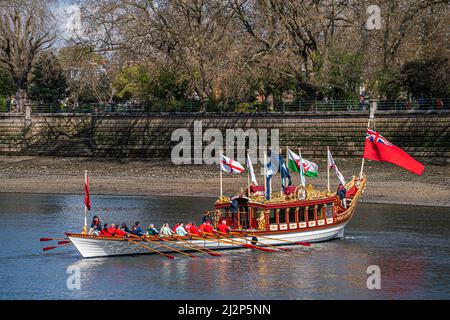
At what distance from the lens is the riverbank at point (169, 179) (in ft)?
196

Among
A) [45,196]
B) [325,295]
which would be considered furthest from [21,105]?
[325,295]

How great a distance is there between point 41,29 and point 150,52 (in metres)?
18.6

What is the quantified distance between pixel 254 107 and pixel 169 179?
11.0m

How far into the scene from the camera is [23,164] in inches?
3027

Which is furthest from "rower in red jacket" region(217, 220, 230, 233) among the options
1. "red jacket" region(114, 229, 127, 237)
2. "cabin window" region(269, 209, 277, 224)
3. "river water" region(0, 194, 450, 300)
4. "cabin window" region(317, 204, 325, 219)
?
"cabin window" region(317, 204, 325, 219)

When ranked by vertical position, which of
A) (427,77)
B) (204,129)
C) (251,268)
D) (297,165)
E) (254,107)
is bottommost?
(251,268)

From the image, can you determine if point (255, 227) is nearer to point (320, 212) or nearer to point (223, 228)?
point (223, 228)

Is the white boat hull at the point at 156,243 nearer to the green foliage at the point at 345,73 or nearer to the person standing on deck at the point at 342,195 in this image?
the person standing on deck at the point at 342,195

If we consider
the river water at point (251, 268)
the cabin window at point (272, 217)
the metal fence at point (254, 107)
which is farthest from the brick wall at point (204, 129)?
the cabin window at point (272, 217)

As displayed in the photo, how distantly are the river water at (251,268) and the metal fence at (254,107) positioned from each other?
1675 cm

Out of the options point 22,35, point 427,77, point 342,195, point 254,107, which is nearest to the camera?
point 342,195

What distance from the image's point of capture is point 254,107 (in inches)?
2972

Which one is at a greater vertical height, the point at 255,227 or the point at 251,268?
the point at 255,227

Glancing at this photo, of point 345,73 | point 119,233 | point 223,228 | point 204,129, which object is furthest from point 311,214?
point 204,129
